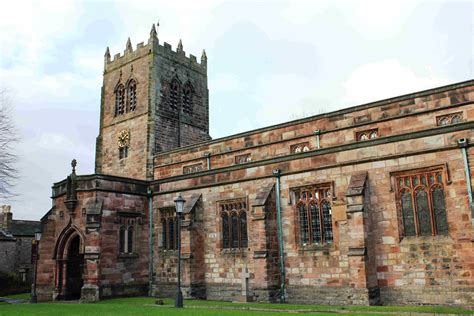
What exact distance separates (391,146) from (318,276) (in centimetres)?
616

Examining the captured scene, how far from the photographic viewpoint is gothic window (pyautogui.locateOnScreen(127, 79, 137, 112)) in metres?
37.8

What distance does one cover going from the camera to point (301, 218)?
A: 65.4 ft

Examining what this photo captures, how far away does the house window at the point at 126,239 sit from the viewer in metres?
24.4

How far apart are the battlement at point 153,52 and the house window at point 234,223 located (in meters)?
19.9

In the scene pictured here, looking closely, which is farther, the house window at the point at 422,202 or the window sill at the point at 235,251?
the window sill at the point at 235,251

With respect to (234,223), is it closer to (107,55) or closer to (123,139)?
(123,139)

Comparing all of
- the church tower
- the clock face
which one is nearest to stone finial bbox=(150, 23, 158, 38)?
the church tower

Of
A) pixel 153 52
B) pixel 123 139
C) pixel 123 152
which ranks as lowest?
pixel 123 152

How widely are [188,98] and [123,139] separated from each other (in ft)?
22.6

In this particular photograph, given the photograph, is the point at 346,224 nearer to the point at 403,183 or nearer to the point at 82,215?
the point at 403,183

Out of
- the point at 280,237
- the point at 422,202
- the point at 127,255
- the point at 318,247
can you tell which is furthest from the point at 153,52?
the point at 422,202

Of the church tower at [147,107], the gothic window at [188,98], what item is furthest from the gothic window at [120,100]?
the gothic window at [188,98]

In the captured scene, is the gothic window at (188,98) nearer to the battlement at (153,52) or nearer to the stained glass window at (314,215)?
the battlement at (153,52)

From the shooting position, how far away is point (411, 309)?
48.4ft
